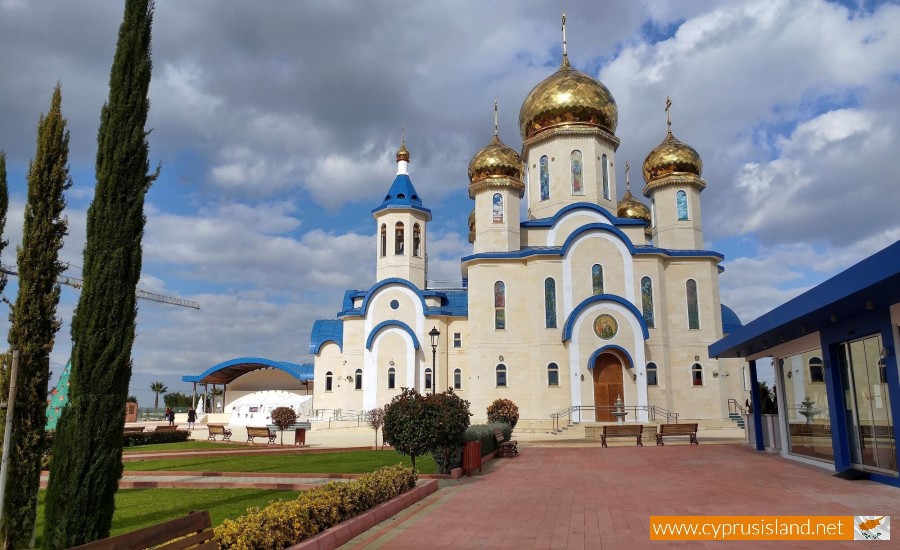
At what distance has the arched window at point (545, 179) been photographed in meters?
29.8

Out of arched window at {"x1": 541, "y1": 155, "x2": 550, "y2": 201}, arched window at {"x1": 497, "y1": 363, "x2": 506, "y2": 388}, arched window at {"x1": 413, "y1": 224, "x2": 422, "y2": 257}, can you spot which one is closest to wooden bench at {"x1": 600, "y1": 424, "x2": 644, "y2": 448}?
arched window at {"x1": 497, "y1": 363, "x2": 506, "y2": 388}

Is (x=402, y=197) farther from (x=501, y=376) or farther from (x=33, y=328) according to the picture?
(x=33, y=328)

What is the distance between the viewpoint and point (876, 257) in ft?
27.0

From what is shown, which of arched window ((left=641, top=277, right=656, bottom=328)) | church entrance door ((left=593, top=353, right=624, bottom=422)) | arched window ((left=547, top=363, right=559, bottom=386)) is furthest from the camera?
arched window ((left=641, top=277, right=656, bottom=328))

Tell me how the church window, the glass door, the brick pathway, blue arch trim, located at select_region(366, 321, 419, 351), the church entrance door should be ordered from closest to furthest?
the brick pathway < the glass door < the church entrance door < the church window < blue arch trim, located at select_region(366, 321, 419, 351)

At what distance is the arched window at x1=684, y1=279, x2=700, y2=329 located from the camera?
27125 mm

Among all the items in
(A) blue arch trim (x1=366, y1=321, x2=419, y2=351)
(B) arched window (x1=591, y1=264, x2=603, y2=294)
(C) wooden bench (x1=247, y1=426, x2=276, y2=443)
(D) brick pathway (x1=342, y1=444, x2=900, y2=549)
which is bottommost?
(D) brick pathway (x1=342, y1=444, x2=900, y2=549)

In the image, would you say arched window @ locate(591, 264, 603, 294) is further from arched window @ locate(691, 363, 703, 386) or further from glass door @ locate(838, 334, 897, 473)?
glass door @ locate(838, 334, 897, 473)

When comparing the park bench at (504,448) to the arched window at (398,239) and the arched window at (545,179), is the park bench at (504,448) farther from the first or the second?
the arched window at (398,239)

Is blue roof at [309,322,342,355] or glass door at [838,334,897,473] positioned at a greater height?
blue roof at [309,322,342,355]

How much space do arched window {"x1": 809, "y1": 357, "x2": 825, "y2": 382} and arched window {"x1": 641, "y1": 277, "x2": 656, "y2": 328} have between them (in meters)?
13.3

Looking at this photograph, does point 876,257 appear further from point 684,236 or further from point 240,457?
point 684,236

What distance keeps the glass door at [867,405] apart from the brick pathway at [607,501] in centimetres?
52

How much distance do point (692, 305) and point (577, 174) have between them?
737cm
